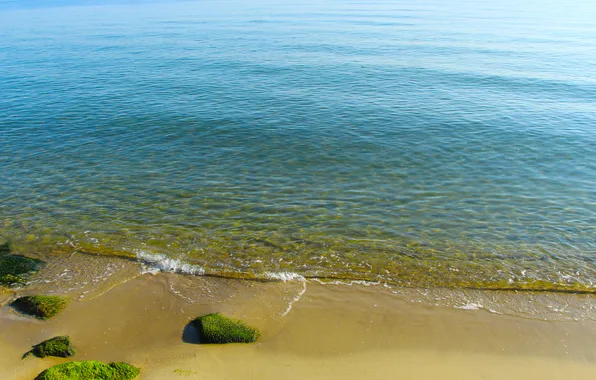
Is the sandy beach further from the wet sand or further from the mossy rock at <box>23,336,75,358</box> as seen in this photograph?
the mossy rock at <box>23,336,75,358</box>

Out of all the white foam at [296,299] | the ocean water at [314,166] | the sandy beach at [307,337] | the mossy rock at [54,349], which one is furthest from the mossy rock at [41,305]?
the white foam at [296,299]

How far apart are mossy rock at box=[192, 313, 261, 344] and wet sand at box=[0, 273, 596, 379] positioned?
0.79ft

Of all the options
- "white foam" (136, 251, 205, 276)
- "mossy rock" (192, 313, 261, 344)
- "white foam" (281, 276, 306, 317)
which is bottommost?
"white foam" (136, 251, 205, 276)

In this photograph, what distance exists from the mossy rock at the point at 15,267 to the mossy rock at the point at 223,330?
7.25 meters

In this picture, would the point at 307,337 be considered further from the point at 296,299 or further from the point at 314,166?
the point at 314,166

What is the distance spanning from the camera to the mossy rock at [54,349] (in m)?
11.2

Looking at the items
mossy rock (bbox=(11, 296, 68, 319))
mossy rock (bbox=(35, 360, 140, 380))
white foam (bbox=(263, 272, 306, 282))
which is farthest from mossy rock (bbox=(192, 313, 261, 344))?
mossy rock (bbox=(11, 296, 68, 319))

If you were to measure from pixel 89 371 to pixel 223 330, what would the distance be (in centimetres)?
354

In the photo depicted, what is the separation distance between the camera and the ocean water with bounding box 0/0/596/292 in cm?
1656

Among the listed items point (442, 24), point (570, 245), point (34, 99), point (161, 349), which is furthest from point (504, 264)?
point (442, 24)

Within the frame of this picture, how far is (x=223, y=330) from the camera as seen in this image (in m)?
12.0

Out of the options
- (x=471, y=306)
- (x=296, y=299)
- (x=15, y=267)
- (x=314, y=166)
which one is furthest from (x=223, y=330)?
(x=314, y=166)

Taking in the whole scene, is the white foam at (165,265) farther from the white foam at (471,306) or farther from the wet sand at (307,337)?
the white foam at (471,306)

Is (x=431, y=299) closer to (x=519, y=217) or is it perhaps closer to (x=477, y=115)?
(x=519, y=217)
